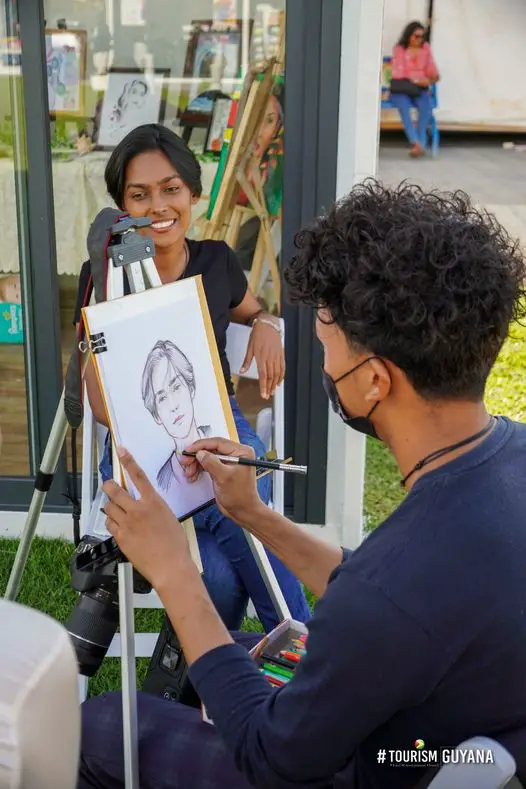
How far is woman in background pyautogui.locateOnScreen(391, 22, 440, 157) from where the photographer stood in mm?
12289

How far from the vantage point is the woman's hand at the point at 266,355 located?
2600 mm

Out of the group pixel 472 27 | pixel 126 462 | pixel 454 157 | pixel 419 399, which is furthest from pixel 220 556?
pixel 472 27

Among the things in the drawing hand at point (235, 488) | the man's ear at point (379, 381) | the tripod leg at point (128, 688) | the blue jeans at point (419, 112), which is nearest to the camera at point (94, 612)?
the tripod leg at point (128, 688)

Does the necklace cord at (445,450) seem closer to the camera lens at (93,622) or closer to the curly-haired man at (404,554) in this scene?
the curly-haired man at (404,554)

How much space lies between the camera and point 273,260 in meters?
3.27

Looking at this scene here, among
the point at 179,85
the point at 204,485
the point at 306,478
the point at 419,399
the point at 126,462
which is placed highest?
the point at 179,85

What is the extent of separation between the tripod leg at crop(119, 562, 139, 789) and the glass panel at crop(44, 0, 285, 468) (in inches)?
63.1

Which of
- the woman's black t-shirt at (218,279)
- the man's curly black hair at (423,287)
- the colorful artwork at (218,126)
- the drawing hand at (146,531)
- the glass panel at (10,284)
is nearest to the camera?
the man's curly black hair at (423,287)

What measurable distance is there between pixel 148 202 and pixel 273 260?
2.89ft

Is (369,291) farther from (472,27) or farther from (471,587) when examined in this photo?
(472,27)

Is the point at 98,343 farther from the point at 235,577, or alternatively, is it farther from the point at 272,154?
the point at 272,154

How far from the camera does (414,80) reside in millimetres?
12297

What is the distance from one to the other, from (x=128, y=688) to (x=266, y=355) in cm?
126

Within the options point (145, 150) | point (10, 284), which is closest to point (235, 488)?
point (145, 150)
